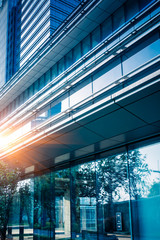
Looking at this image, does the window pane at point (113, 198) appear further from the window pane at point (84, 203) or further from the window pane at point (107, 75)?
the window pane at point (107, 75)

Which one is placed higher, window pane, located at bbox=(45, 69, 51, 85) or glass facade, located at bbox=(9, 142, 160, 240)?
window pane, located at bbox=(45, 69, 51, 85)

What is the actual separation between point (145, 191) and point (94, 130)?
3.40 m

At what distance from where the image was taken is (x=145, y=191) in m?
12.1

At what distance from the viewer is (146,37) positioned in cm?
1037

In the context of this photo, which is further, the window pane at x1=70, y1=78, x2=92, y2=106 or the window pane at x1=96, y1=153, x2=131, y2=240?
the window pane at x1=70, y1=78, x2=92, y2=106

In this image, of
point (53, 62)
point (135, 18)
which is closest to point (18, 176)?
point (53, 62)

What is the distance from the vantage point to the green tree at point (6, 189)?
771 inches

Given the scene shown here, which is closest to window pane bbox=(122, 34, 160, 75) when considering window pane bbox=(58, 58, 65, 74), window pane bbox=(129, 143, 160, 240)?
window pane bbox=(129, 143, 160, 240)

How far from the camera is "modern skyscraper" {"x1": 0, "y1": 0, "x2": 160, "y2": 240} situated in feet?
35.1

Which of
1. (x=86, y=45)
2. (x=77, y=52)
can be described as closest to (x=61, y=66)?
(x=77, y=52)

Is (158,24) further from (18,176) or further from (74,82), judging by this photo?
(18,176)

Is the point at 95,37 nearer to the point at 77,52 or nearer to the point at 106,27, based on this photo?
the point at 106,27

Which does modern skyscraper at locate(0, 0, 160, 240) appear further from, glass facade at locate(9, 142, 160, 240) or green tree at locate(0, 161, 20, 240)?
green tree at locate(0, 161, 20, 240)

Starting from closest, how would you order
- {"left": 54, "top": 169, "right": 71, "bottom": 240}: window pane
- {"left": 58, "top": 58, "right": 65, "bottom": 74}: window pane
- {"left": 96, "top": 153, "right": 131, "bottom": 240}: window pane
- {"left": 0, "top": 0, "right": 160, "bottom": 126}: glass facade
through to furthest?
{"left": 0, "top": 0, "right": 160, "bottom": 126}: glass facade < {"left": 96, "top": 153, "right": 131, "bottom": 240}: window pane < {"left": 54, "top": 169, "right": 71, "bottom": 240}: window pane < {"left": 58, "top": 58, "right": 65, "bottom": 74}: window pane
